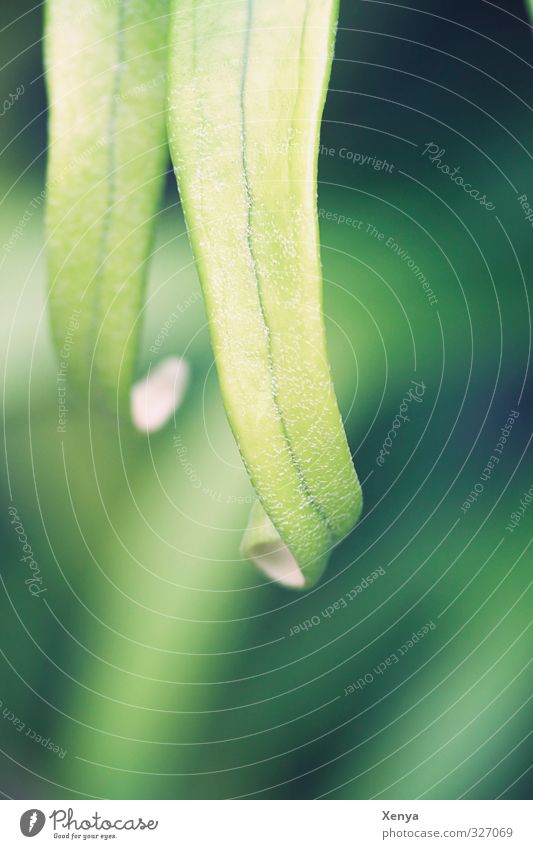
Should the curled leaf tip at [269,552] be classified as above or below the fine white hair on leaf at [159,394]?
below

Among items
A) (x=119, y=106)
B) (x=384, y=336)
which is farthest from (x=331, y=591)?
(x=119, y=106)

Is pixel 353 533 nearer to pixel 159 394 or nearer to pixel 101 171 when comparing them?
pixel 159 394

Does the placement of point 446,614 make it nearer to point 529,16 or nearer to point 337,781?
point 337,781

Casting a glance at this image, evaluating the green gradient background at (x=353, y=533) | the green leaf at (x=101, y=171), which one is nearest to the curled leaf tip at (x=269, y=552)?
the green gradient background at (x=353, y=533)
